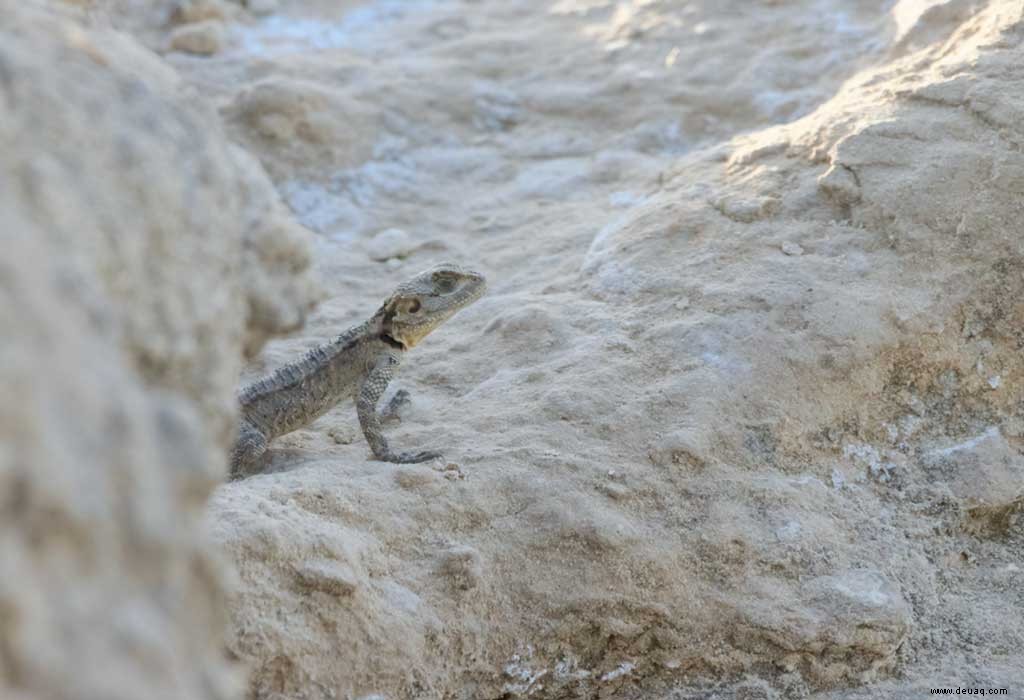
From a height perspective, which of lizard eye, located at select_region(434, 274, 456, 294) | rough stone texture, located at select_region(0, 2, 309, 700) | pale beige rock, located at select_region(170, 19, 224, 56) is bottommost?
lizard eye, located at select_region(434, 274, 456, 294)

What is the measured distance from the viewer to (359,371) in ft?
16.7

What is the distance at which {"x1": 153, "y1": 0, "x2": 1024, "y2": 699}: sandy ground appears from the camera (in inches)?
154

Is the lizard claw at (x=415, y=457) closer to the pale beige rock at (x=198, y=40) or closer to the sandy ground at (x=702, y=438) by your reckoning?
the sandy ground at (x=702, y=438)

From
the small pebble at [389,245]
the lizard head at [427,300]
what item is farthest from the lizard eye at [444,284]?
the small pebble at [389,245]

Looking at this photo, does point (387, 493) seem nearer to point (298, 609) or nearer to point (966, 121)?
point (298, 609)

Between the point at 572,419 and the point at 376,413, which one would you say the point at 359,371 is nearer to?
the point at 376,413

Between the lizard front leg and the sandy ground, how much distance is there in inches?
5.1

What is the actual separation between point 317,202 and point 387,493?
367cm

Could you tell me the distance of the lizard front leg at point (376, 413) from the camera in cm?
455

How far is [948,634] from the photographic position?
167 inches

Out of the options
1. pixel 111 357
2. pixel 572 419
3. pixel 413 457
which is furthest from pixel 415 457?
pixel 111 357

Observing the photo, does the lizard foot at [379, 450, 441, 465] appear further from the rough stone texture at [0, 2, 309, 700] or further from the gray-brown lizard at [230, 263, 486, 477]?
the rough stone texture at [0, 2, 309, 700]

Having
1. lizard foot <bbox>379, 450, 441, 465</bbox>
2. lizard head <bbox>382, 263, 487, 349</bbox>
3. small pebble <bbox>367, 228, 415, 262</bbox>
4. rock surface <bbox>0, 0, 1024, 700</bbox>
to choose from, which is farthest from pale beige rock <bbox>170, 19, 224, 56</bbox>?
lizard foot <bbox>379, 450, 441, 465</bbox>

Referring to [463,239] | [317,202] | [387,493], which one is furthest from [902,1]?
[387,493]
